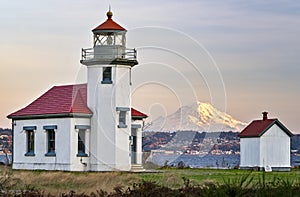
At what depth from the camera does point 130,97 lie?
134 ft

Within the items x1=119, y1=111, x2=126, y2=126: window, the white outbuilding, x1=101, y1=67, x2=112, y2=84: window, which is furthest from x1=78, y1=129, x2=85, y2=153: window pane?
the white outbuilding

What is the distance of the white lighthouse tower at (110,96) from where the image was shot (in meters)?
39.8

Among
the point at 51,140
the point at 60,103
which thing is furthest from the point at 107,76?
the point at 51,140

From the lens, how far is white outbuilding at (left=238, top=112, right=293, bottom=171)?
4222cm

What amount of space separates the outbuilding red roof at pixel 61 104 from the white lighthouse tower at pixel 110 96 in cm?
98

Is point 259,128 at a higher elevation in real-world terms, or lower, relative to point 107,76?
lower

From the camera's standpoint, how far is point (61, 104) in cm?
4156

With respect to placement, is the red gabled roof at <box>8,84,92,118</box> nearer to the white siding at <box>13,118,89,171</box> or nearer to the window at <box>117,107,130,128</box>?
the white siding at <box>13,118,89,171</box>

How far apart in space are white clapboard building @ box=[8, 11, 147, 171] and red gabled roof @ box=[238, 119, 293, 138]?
6.50 metres

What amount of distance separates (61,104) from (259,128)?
10.9 metres

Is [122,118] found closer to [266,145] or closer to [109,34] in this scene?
[109,34]

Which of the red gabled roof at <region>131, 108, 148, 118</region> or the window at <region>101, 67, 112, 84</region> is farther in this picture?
the red gabled roof at <region>131, 108, 148, 118</region>

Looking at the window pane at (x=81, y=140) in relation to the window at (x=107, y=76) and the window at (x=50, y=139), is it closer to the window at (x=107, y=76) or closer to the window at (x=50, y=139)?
the window at (x=50, y=139)

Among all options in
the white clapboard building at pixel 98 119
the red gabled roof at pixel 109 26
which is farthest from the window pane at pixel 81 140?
the red gabled roof at pixel 109 26
